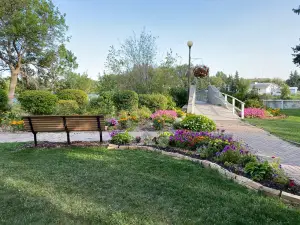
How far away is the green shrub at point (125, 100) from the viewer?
458 inches

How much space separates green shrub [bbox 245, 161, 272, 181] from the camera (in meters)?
3.37

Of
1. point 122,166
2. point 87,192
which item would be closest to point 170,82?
point 122,166

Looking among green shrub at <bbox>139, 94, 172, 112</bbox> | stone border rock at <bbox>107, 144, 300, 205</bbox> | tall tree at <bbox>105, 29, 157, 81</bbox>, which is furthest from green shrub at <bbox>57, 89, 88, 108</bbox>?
stone border rock at <bbox>107, 144, 300, 205</bbox>

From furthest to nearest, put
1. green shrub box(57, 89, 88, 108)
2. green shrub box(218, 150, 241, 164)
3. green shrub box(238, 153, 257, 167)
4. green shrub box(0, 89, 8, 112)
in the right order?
green shrub box(57, 89, 88, 108) → green shrub box(0, 89, 8, 112) → green shrub box(218, 150, 241, 164) → green shrub box(238, 153, 257, 167)

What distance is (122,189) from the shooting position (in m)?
3.06

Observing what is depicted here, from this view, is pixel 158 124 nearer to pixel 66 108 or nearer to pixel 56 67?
pixel 66 108

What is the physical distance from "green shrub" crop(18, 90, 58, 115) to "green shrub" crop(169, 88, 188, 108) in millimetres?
8207

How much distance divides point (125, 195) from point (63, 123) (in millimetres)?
3050

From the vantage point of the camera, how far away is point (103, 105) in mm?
11305

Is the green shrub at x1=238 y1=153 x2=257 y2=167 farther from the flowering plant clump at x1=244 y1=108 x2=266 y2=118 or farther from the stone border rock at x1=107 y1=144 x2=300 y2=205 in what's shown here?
the flowering plant clump at x1=244 y1=108 x2=266 y2=118

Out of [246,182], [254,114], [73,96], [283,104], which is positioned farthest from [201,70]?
[246,182]

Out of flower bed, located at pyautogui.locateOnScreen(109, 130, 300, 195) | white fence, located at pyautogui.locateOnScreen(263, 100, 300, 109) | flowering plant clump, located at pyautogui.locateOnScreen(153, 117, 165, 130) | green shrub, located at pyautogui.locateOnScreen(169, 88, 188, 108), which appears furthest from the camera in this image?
white fence, located at pyautogui.locateOnScreen(263, 100, 300, 109)

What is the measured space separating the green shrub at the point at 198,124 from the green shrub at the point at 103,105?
3.97 m

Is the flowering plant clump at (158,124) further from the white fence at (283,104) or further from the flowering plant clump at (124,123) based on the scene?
the white fence at (283,104)
